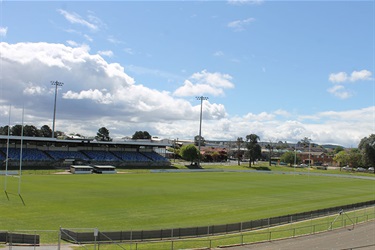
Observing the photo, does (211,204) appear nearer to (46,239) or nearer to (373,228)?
(373,228)

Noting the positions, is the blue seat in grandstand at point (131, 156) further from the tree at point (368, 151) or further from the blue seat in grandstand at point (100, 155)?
the tree at point (368, 151)

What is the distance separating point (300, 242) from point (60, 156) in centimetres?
7955

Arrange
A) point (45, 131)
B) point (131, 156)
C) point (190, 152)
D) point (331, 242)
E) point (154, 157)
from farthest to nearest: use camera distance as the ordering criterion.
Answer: point (45, 131) → point (190, 152) → point (154, 157) → point (131, 156) → point (331, 242)

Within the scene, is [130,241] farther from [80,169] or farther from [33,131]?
[33,131]

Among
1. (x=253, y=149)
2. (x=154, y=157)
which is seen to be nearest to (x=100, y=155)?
(x=154, y=157)

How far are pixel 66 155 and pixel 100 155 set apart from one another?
9552 millimetres

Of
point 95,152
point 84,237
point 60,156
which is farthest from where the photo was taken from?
point 95,152

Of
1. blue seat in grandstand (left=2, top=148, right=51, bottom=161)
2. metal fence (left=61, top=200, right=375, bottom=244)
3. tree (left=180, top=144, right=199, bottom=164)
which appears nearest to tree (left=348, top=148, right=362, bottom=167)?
tree (left=180, top=144, right=199, bottom=164)

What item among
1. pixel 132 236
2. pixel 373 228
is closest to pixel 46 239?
pixel 132 236

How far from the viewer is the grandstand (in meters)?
88.2

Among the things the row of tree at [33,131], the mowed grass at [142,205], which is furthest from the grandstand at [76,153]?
the row of tree at [33,131]

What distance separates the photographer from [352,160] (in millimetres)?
139625

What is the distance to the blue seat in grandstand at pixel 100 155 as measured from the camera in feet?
332

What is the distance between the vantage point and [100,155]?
340 ft
